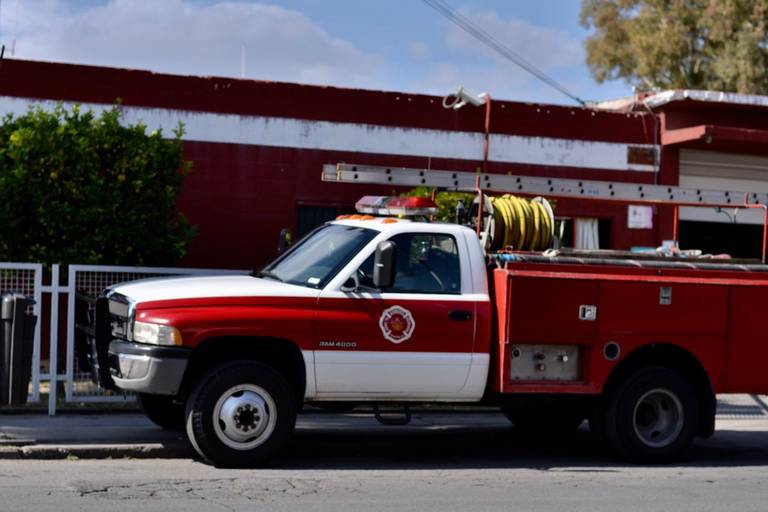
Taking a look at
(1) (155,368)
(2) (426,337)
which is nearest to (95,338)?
(1) (155,368)

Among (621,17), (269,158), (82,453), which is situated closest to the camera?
(82,453)

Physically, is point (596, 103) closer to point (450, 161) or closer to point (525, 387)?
point (450, 161)

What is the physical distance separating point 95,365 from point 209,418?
1.41 meters

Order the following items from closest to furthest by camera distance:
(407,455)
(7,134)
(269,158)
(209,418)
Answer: (209,418) < (407,455) < (7,134) < (269,158)

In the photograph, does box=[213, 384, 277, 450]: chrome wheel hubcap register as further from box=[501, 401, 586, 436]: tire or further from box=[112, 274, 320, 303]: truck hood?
box=[501, 401, 586, 436]: tire

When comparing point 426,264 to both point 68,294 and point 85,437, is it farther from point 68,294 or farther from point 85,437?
point 68,294

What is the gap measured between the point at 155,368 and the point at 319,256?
5.89ft

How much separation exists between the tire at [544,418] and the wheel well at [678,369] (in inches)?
44.7

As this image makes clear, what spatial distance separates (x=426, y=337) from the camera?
9.75 metres

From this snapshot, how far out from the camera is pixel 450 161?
17.8m

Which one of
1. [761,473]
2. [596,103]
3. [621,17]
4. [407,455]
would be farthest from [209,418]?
[621,17]

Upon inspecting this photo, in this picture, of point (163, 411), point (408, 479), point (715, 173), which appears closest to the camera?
point (408, 479)

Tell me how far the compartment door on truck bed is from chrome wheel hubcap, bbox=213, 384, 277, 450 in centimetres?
49

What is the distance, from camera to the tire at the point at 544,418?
1170cm
